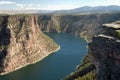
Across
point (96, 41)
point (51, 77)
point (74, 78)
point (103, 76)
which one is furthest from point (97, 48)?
point (51, 77)

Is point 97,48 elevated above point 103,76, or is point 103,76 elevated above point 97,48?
point 97,48

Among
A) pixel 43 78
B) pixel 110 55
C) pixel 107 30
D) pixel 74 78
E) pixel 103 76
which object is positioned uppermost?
pixel 107 30

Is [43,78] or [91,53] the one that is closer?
[91,53]

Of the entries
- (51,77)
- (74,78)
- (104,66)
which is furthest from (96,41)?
(51,77)

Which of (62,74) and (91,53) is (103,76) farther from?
(62,74)

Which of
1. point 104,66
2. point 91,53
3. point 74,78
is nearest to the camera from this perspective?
point 104,66

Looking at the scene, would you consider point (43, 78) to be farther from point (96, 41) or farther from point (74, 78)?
point (96, 41)

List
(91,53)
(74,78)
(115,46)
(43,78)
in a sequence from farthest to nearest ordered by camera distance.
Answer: (43,78), (74,78), (91,53), (115,46)
